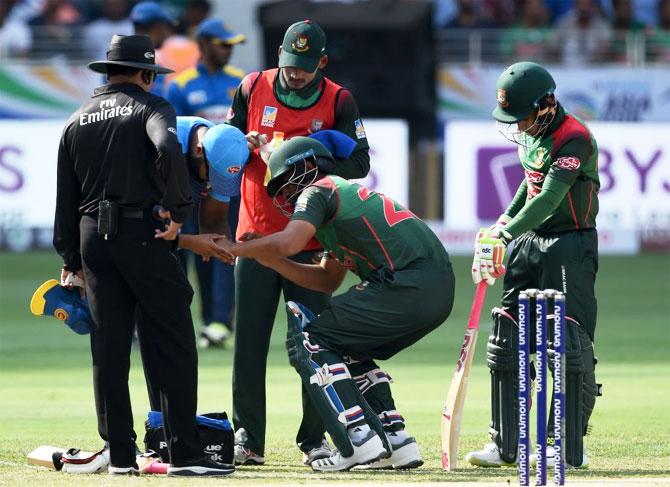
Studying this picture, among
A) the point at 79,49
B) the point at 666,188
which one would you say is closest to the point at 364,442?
→ the point at 666,188

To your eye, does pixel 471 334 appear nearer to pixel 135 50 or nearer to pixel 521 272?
pixel 521 272

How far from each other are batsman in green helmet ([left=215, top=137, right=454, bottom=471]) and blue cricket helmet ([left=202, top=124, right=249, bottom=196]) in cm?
16

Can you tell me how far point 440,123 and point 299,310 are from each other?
43.5ft

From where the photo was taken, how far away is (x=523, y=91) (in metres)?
7.68

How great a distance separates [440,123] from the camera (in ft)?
67.5

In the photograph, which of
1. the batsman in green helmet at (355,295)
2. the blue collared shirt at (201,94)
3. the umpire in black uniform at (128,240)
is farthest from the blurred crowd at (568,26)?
the umpire in black uniform at (128,240)

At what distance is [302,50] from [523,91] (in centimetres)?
115

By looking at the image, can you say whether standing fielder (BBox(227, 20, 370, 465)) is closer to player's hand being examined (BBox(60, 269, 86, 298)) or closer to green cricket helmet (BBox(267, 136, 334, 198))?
green cricket helmet (BBox(267, 136, 334, 198))

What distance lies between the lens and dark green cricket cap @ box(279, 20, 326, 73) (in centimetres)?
797

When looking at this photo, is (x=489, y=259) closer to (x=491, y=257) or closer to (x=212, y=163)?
(x=491, y=257)

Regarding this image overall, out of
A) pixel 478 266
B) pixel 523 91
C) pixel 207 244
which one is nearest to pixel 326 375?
pixel 207 244

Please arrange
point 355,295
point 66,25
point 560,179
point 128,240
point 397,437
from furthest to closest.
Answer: point 66,25
point 560,179
point 397,437
point 355,295
point 128,240

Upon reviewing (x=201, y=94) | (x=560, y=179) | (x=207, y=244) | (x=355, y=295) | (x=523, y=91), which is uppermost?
(x=201, y=94)

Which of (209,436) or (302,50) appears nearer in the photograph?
(209,436)
